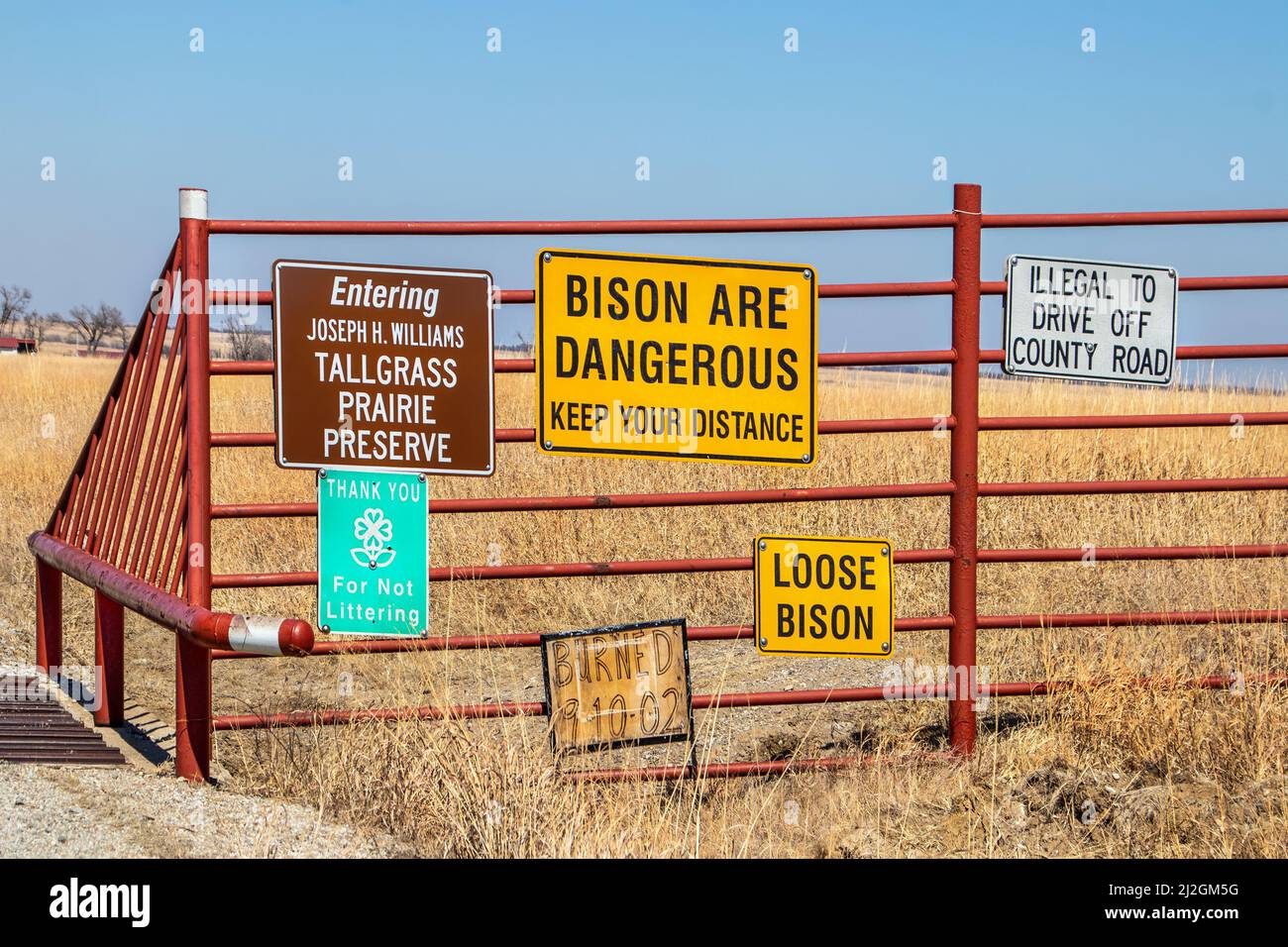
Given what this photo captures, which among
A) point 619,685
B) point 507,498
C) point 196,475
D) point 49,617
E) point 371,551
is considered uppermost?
point 196,475

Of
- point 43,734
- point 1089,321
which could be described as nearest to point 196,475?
point 43,734

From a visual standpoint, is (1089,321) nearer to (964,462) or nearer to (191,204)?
(964,462)

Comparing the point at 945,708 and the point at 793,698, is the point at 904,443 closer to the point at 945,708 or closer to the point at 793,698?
the point at 945,708

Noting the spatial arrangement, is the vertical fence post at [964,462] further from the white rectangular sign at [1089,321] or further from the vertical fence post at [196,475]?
the vertical fence post at [196,475]

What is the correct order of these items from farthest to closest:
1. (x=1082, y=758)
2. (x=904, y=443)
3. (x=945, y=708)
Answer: (x=904, y=443), (x=945, y=708), (x=1082, y=758)

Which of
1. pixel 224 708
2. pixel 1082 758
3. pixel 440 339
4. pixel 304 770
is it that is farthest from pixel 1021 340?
pixel 224 708

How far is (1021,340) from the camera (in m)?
5.15

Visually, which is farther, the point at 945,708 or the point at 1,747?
the point at 945,708

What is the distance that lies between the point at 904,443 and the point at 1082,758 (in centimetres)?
714

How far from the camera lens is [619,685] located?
5066mm

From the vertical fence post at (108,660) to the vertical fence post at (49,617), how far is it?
1.70 feet

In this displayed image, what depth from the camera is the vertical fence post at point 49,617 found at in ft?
18.5

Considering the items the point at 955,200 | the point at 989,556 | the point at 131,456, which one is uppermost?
the point at 955,200

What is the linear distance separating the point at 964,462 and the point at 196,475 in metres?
2.87
